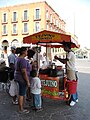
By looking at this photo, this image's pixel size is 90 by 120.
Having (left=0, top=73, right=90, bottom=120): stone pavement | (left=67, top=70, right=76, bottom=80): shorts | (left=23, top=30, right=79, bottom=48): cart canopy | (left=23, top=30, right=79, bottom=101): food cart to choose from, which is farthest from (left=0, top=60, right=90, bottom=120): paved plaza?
(left=23, top=30, right=79, bottom=48): cart canopy

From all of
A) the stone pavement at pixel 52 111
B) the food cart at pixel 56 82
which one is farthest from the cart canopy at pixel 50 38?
the stone pavement at pixel 52 111

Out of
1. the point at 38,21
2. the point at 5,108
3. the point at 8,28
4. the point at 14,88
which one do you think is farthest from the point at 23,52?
the point at 8,28

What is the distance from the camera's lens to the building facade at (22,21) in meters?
37.8

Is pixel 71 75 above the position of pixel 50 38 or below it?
below

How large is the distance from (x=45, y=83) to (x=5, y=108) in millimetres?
1256

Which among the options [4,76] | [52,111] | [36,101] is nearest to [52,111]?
[52,111]

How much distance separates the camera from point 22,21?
3912 cm

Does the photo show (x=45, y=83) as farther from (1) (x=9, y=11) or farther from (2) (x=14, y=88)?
(1) (x=9, y=11)

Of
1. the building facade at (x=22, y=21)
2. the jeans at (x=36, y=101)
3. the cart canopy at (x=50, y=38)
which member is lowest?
the jeans at (x=36, y=101)

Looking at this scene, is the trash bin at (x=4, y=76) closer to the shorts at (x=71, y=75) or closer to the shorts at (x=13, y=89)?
the shorts at (x=13, y=89)

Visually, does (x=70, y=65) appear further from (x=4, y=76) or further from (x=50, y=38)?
(x=4, y=76)

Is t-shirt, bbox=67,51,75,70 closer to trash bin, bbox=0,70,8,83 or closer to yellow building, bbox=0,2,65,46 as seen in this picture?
trash bin, bbox=0,70,8,83

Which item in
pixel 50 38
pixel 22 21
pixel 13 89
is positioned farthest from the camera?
pixel 22 21

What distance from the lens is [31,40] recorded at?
657cm
